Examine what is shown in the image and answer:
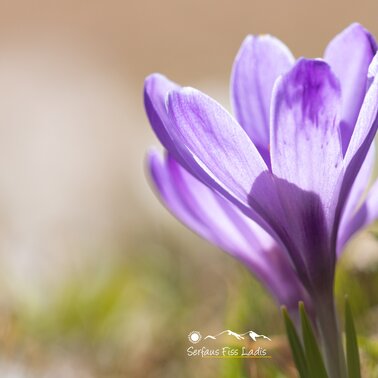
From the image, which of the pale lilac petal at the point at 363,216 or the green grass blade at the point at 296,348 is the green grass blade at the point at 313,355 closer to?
the green grass blade at the point at 296,348

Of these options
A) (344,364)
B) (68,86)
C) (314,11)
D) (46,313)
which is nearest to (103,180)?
(68,86)

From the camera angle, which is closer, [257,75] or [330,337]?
[330,337]

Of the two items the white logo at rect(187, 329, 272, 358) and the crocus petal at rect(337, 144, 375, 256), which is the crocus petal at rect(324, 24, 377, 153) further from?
the white logo at rect(187, 329, 272, 358)

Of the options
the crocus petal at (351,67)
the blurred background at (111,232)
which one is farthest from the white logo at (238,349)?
the crocus petal at (351,67)

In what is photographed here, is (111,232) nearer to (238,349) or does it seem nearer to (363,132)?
(238,349)

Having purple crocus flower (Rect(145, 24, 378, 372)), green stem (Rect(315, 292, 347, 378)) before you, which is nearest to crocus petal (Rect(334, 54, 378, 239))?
purple crocus flower (Rect(145, 24, 378, 372))

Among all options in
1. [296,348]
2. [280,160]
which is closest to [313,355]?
[296,348]
